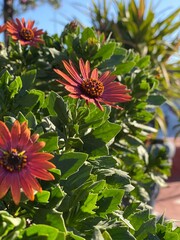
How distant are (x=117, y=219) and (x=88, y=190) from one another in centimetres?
18

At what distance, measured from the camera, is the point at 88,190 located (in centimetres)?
102

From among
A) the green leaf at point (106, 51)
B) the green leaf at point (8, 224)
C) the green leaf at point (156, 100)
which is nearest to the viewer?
the green leaf at point (8, 224)

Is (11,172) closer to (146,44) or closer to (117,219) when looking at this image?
(117,219)

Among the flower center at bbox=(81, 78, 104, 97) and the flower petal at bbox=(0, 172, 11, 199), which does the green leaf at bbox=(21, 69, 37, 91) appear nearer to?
the flower center at bbox=(81, 78, 104, 97)

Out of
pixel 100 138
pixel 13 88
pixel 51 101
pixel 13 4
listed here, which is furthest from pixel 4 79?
pixel 13 4

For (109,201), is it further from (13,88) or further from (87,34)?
(87,34)

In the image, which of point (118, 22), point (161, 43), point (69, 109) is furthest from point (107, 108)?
point (118, 22)

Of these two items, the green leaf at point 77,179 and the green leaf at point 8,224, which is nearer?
the green leaf at point 8,224

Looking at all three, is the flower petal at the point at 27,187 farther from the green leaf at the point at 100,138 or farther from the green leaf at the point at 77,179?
Result: the green leaf at the point at 100,138

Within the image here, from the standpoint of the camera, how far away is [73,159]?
99 cm

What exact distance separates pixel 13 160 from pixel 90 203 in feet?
0.72

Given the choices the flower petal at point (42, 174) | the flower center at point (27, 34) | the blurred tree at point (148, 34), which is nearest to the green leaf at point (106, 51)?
the flower center at point (27, 34)

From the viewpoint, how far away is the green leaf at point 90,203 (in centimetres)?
101

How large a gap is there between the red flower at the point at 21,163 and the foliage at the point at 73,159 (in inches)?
1.7
